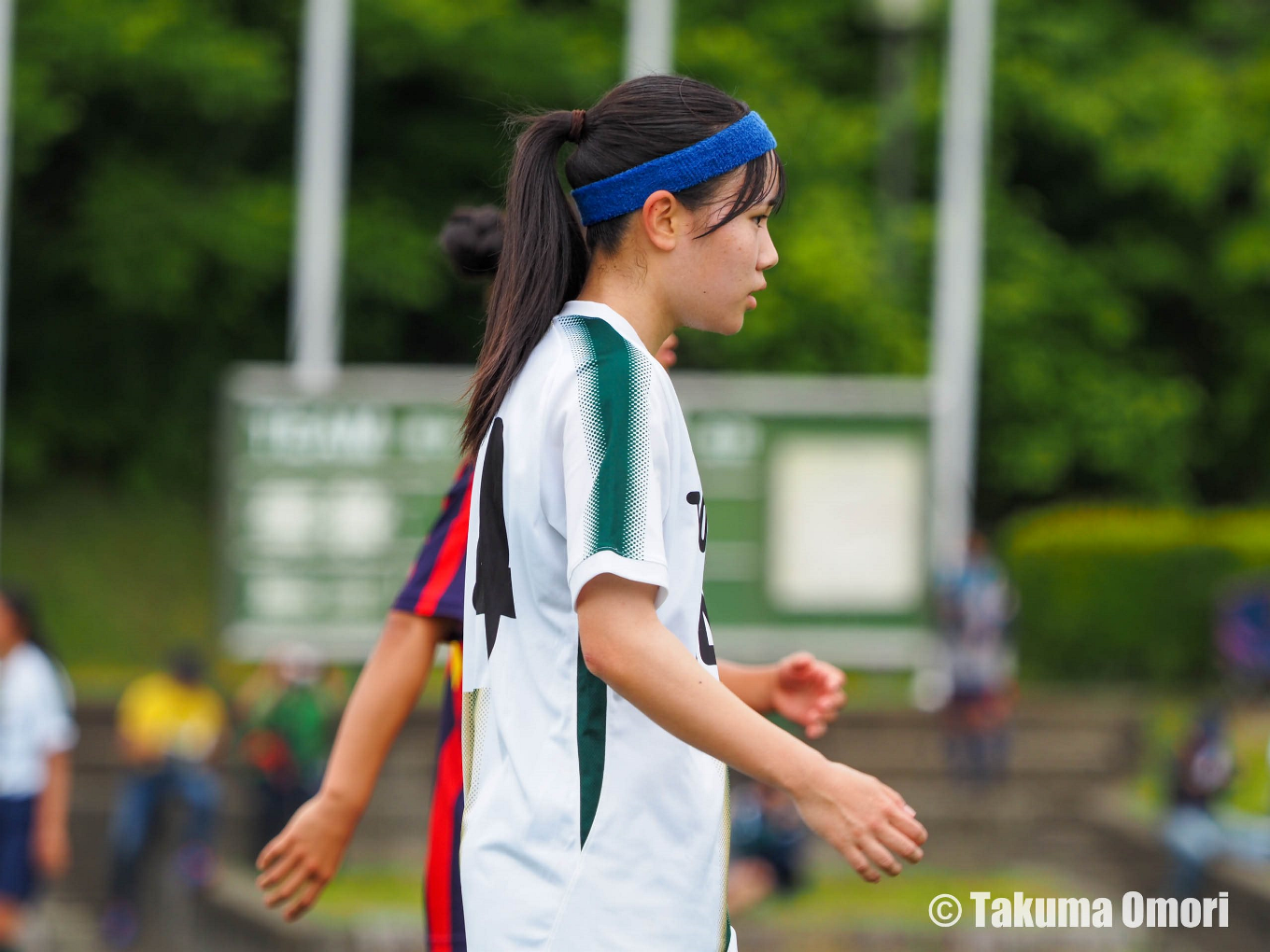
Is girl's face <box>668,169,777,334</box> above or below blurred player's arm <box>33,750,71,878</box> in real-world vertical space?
above

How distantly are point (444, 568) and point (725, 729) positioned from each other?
3.33 feet

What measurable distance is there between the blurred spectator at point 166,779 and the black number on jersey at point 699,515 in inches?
400

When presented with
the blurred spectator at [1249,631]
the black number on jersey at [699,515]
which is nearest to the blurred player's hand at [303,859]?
the black number on jersey at [699,515]

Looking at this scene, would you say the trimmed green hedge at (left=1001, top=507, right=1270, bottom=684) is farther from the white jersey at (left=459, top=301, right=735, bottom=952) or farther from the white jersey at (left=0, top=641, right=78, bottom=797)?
the white jersey at (left=459, top=301, right=735, bottom=952)

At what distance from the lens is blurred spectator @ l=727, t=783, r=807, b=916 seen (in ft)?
30.2

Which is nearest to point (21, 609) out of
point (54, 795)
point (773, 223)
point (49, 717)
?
point (49, 717)

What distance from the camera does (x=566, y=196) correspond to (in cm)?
214

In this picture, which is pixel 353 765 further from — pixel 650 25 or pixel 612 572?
pixel 650 25

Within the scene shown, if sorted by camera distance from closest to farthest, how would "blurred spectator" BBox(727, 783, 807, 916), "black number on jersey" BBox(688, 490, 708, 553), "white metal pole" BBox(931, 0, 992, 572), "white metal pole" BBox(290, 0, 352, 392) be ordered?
1. "black number on jersey" BBox(688, 490, 708, 553)
2. "blurred spectator" BBox(727, 783, 807, 916)
3. "white metal pole" BBox(290, 0, 352, 392)
4. "white metal pole" BBox(931, 0, 992, 572)

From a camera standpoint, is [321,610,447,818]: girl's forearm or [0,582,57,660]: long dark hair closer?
[321,610,447,818]: girl's forearm

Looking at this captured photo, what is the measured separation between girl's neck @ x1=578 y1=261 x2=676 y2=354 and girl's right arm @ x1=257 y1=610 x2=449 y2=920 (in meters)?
0.84

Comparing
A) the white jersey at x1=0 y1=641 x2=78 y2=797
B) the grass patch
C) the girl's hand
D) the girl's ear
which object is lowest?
the grass patch

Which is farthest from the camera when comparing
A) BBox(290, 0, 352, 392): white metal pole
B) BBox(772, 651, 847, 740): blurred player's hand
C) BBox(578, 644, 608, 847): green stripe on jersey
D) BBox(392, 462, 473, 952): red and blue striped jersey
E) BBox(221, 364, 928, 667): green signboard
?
BBox(290, 0, 352, 392): white metal pole

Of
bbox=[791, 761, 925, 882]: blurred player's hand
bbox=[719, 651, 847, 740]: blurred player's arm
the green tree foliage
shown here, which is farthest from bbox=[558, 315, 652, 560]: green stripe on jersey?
the green tree foliage
